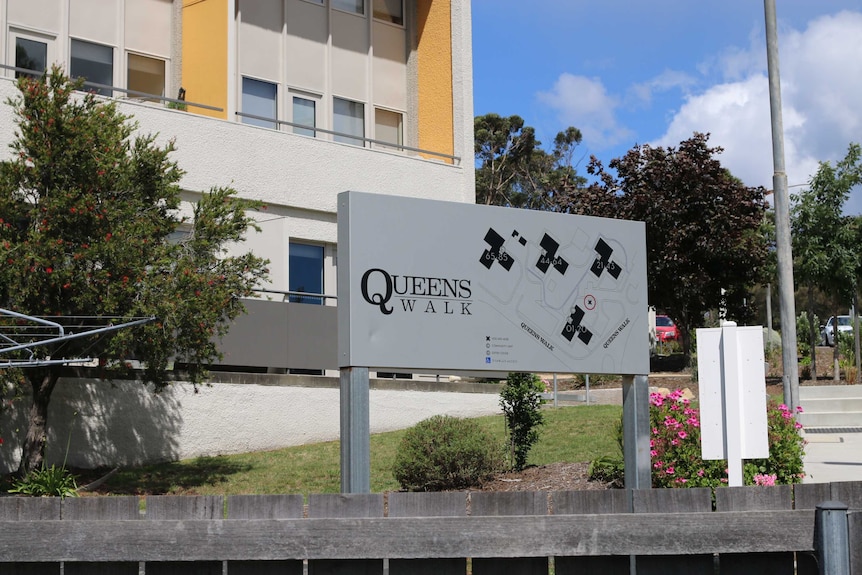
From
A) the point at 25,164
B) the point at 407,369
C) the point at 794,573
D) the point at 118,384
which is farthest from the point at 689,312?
the point at 794,573

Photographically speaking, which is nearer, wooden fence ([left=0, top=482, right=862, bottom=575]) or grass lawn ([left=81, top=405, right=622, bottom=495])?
wooden fence ([left=0, top=482, right=862, bottom=575])

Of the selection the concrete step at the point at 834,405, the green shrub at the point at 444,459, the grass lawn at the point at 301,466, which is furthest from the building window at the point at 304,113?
the green shrub at the point at 444,459

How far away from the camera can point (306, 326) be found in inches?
807

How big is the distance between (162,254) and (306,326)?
5.72 m

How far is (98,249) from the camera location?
564 inches

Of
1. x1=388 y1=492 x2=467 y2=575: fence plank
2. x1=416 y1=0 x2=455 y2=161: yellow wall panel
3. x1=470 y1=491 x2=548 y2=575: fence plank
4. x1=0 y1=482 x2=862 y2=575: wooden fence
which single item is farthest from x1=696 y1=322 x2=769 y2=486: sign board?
x1=416 y1=0 x2=455 y2=161: yellow wall panel

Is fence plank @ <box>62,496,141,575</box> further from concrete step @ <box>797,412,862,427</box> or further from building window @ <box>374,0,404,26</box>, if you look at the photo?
building window @ <box>374,0,404,26</box>

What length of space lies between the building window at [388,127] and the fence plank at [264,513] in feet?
63.8

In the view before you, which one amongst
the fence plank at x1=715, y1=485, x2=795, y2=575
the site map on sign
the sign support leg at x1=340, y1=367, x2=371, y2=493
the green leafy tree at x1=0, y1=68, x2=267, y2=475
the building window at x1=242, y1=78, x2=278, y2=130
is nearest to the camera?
the fence plank at x1=715, y1=485, x2=795, y2=575

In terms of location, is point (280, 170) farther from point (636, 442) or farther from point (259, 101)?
point (636, 442)

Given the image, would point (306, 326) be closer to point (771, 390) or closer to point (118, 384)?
point (118, 384)

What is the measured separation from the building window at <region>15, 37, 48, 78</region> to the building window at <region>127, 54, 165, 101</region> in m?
1.79

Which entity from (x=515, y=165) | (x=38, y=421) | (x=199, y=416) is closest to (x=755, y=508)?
(x=38, y=421)

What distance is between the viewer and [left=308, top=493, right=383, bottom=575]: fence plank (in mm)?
6156
